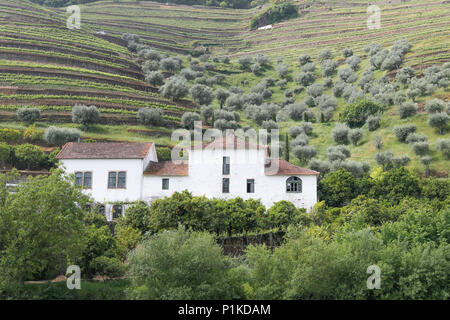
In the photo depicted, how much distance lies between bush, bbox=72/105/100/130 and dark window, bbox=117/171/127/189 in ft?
66.7

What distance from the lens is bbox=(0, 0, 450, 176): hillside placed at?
62812 mm

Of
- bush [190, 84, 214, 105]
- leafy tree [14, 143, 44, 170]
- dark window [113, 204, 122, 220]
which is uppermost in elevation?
bush [190, 84, 214, 105]

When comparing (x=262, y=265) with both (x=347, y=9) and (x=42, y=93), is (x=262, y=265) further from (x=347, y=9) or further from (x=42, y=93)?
(x=347, y=9)

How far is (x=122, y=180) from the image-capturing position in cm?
4106

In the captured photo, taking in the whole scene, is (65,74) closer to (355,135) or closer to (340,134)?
(340,134)

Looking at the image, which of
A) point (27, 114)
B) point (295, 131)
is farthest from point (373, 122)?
point (27, 114)

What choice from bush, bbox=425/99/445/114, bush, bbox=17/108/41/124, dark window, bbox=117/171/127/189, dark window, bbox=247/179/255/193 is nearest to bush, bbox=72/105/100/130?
bush, bbox=17/108/41/124

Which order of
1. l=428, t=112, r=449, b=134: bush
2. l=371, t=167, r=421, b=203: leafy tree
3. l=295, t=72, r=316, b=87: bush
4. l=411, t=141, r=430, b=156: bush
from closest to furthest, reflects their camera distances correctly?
1. l=371, t=167, r=421, b=203: leafy tree
2. l=411, t=141, r=430, b=156: bush
3. l=428, t=112, r=449, b=134: bush
4. l=295, t=72, r=316, b=87: bush

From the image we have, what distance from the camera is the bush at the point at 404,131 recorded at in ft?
197

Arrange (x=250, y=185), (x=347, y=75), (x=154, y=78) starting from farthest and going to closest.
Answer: (x=347, y=75) → (x=154, y=78) → (x=250, y=185)

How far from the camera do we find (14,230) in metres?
24.0

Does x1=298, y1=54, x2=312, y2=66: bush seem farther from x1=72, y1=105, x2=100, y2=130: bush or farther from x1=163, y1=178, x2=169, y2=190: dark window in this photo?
x1=163, y1=178, x2=169, y2=190: dark window

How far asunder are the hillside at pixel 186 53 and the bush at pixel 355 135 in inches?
27.3

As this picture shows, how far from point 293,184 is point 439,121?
28.8 metres
